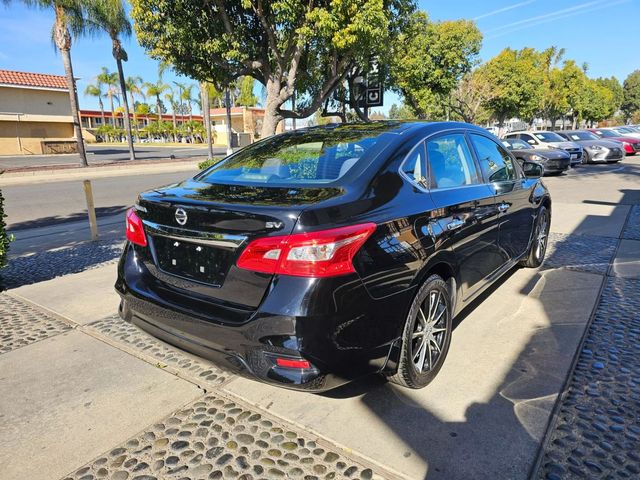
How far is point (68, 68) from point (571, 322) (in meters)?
26.0

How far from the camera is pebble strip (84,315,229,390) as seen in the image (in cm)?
296

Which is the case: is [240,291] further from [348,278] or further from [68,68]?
[68,68]

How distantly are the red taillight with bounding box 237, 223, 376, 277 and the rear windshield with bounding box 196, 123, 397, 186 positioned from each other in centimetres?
49

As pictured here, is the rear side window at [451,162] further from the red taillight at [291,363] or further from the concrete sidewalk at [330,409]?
the red taillight at [291,363]

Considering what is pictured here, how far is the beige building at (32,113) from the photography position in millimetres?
37031

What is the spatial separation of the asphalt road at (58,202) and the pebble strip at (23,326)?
523 cm

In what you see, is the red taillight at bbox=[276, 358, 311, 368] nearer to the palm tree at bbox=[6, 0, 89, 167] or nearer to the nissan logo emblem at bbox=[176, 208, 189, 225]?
the nissan logo emblem at bbox=[176, 208, 189, 225]

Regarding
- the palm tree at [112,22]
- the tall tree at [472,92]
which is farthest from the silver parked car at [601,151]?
the palm tree at [112,22]

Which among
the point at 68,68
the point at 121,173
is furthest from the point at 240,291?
the point at 68,68

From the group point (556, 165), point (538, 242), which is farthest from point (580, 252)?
point (556, 165)

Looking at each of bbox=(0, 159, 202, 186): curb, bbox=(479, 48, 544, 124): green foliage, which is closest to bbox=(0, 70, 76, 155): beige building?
bbox=(0, 159, 202, 186): curb

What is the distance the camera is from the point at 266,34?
13.8 m

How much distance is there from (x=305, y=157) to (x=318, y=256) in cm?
121

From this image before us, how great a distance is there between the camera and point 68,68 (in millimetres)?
22766
